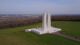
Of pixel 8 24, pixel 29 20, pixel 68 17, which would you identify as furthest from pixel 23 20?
pixel 68 17

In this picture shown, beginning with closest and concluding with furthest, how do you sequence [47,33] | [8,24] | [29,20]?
[47,33] → [8,24] → [29,20]

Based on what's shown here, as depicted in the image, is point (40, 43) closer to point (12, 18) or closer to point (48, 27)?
point (48, 27)

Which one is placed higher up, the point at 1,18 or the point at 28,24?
the point at 1,18

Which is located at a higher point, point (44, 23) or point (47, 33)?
point (44, 23)

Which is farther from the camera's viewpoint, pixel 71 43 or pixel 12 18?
pixel 12 18

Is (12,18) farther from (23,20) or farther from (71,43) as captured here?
(71,43)

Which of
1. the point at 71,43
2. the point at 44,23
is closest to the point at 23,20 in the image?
the point at 44,23


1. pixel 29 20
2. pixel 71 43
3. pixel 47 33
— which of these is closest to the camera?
pixel 71 43

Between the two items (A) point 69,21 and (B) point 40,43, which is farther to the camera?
(A) point 69,21

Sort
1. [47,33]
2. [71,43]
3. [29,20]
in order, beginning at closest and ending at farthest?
[71,43] → [47,33] → [29,20]
